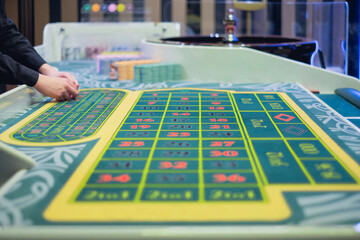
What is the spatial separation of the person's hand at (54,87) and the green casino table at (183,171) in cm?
5

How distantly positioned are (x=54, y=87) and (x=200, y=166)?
88cm

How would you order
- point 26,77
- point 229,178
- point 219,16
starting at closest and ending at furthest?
point 229,178, point 26,77, point 219,16

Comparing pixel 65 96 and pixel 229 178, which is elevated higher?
pixel 65 96

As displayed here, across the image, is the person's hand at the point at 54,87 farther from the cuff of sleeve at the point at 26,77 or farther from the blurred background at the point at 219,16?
the blurred background at the point at 219,16

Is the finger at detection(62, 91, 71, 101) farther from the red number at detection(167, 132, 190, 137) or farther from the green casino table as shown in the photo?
the red number at detection(167, 132, 190, 137)

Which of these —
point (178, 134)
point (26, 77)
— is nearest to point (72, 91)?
point (26, 77)

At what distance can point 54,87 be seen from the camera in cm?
156

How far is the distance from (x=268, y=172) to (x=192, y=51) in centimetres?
134

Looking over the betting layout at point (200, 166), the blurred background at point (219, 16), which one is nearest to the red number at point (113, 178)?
the betting layout at point (200, 166)

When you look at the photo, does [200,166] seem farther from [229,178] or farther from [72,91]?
[72,91]

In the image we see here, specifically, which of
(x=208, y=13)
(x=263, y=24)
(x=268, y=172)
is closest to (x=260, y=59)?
(x=268, y=172)

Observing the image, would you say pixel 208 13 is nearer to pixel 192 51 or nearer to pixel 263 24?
pixel 263 24

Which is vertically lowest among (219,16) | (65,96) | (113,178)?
(113,178)

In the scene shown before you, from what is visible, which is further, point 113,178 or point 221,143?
point 221,143
